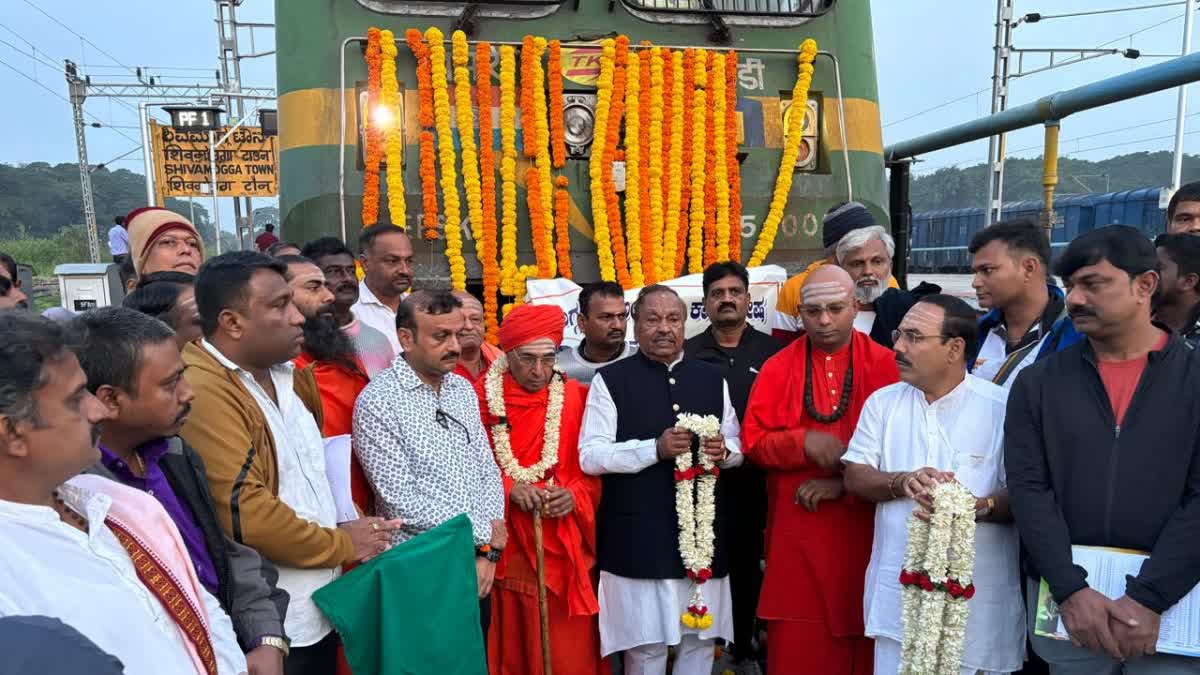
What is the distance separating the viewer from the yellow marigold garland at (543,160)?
4684 mm

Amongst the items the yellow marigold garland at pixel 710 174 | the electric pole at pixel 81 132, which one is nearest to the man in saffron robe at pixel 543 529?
the yellow marigold garland at pixel 710 174

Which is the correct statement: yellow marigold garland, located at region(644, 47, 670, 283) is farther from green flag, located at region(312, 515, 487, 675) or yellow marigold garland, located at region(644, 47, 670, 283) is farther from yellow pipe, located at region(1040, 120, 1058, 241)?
yellow pipe, located at region(1040, 120, 1058, 241)

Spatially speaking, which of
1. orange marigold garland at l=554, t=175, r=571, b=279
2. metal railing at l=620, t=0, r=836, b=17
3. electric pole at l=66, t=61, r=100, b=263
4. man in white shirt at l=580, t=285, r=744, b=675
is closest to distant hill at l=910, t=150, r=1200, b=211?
electric pole at l=66, t=61, r=100, b=263

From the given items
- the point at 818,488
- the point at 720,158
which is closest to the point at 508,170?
the point at 720,158

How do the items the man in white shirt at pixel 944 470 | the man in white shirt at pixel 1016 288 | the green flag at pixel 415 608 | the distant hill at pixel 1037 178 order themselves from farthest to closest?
the distant hill at pixel 1037 178, the man in white shirt at pixel 1016 288, the man in white shirt at pixel 944 470, the green flag at pixel 415 608

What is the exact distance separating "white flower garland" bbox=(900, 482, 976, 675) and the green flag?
4.65 feet

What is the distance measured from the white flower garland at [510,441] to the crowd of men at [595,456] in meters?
0.01

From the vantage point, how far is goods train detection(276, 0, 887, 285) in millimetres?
4656

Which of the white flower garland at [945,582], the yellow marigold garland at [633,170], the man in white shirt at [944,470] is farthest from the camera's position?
the yellow marigold garland at [633,170]

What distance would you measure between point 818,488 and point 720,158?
2439 mm

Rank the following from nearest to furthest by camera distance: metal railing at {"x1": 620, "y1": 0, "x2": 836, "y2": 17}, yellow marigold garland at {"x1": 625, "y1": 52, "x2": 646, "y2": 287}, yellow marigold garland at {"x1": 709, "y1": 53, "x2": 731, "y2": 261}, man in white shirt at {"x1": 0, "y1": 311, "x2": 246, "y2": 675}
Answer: man in white shirt at {"x1": 0, "y1": 311, "x2": 246, "y2": 675} < yellow marigold garland at {"x1": 625, "y1": 52, "x2": 646, "y2": 287} < yellow marigold garland at {"x1": 709, "y1": 53, "x2": 731, "y2": 261} < metal railing at {"x1": 620, "y1": 0, "x2": 836, "y2": 17}

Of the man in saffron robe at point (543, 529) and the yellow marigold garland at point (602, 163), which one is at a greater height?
the yellow marigold garland at point (602, 163)

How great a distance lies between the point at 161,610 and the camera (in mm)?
1600

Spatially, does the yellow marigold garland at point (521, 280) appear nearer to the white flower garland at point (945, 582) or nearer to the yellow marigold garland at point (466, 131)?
the yellow marigold garland at point (466, 131)
